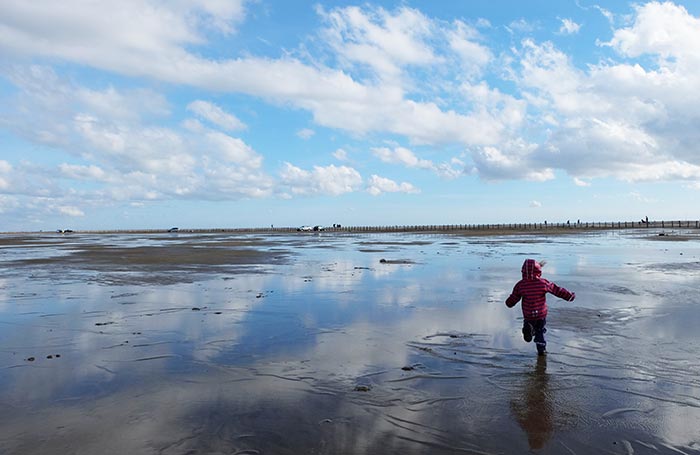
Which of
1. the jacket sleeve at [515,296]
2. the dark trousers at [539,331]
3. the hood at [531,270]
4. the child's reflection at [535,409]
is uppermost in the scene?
the hood at [531,270]

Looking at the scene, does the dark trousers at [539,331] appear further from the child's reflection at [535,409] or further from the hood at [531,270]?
the child's reflection at [535,409]

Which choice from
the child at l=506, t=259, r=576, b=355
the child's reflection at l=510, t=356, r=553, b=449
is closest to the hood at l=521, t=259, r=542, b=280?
the child at l=506, t=259, r=576, b=355

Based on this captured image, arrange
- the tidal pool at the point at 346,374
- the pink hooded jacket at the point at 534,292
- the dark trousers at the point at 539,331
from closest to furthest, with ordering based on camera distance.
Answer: the tidal pool at the point at 346,374 < the dark trousers at the point at 539,331 < the pink hooded jacket at the point at 534,292

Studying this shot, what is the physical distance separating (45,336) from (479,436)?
932 cm

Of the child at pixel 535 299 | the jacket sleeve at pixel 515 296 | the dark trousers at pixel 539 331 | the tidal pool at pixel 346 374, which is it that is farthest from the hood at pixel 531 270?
the tidal pool at pixel 346 374

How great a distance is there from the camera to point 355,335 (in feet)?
33.6

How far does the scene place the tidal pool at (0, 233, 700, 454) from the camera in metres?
5.36

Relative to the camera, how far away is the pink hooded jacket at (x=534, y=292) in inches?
339

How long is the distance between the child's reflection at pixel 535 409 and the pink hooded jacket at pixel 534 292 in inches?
52.2

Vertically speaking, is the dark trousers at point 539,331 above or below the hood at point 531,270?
below

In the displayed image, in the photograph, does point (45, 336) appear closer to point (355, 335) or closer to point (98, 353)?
point (98, 353)

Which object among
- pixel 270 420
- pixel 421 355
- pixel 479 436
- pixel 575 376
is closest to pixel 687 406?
pixel 575 376

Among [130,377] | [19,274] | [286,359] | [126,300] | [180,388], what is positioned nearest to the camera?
[180,388]

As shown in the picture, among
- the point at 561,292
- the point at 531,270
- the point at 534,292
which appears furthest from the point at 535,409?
the point at 531,270
